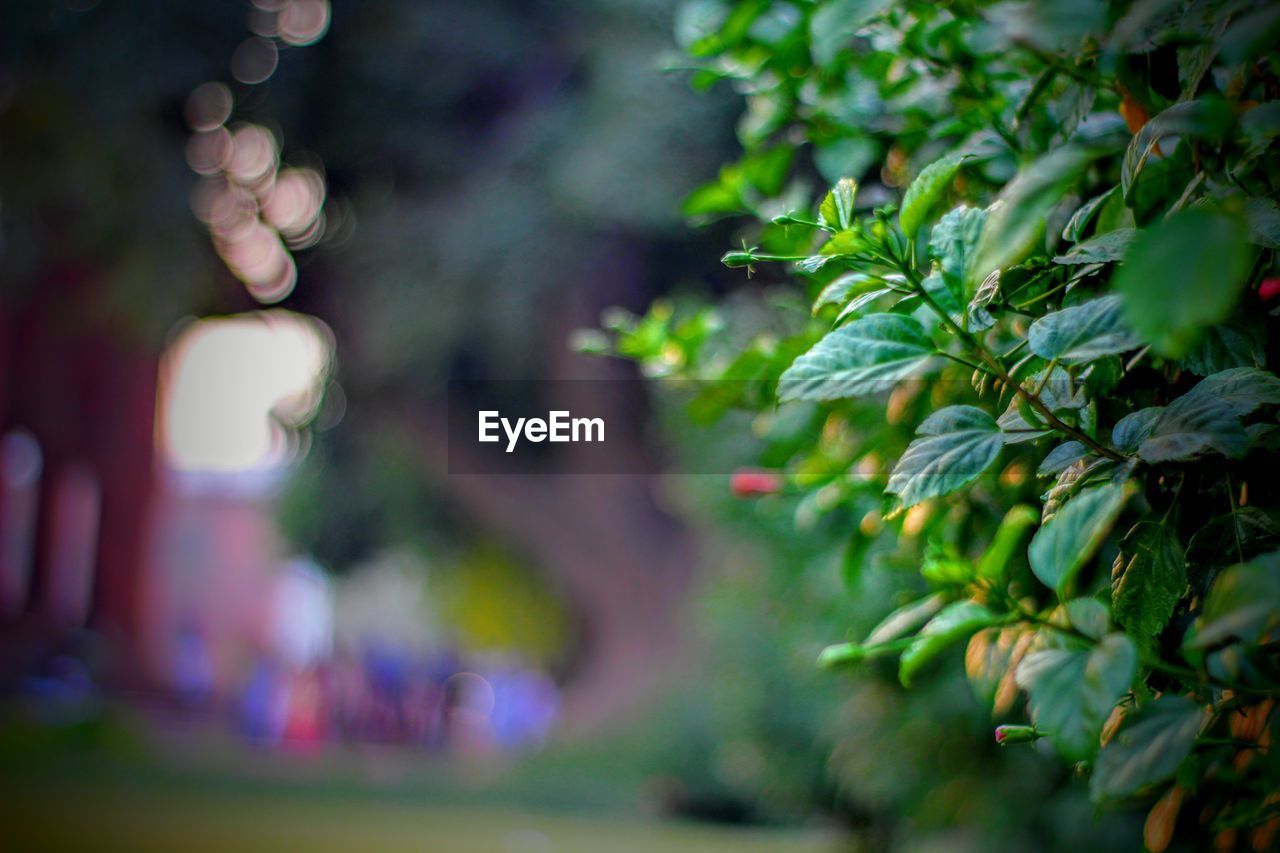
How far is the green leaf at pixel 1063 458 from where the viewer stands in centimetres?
65

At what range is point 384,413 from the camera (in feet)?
24.5

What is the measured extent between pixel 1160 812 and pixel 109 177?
6813mm

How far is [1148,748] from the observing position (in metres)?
0.49

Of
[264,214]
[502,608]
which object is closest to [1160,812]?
[264,214]

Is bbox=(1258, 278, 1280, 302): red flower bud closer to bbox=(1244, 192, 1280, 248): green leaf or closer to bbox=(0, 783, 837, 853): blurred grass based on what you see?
bbox=(1244, 192, 1280, 248): green leaf

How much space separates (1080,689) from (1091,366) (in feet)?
0.85

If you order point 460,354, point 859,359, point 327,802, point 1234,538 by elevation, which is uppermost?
point 460,354

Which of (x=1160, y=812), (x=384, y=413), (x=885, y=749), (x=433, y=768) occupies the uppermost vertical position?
(x=384, y=413)

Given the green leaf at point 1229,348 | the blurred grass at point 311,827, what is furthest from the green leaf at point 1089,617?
the blurred grass at point 311,827

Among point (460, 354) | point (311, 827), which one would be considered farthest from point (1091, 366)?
point (311, 827)

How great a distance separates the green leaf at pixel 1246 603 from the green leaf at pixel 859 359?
21 cm

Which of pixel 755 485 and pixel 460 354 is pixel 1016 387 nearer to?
pixel 755 485

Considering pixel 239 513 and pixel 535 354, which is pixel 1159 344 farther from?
pixel 239 513

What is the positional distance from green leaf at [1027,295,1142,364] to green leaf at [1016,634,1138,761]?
0.16 metres
